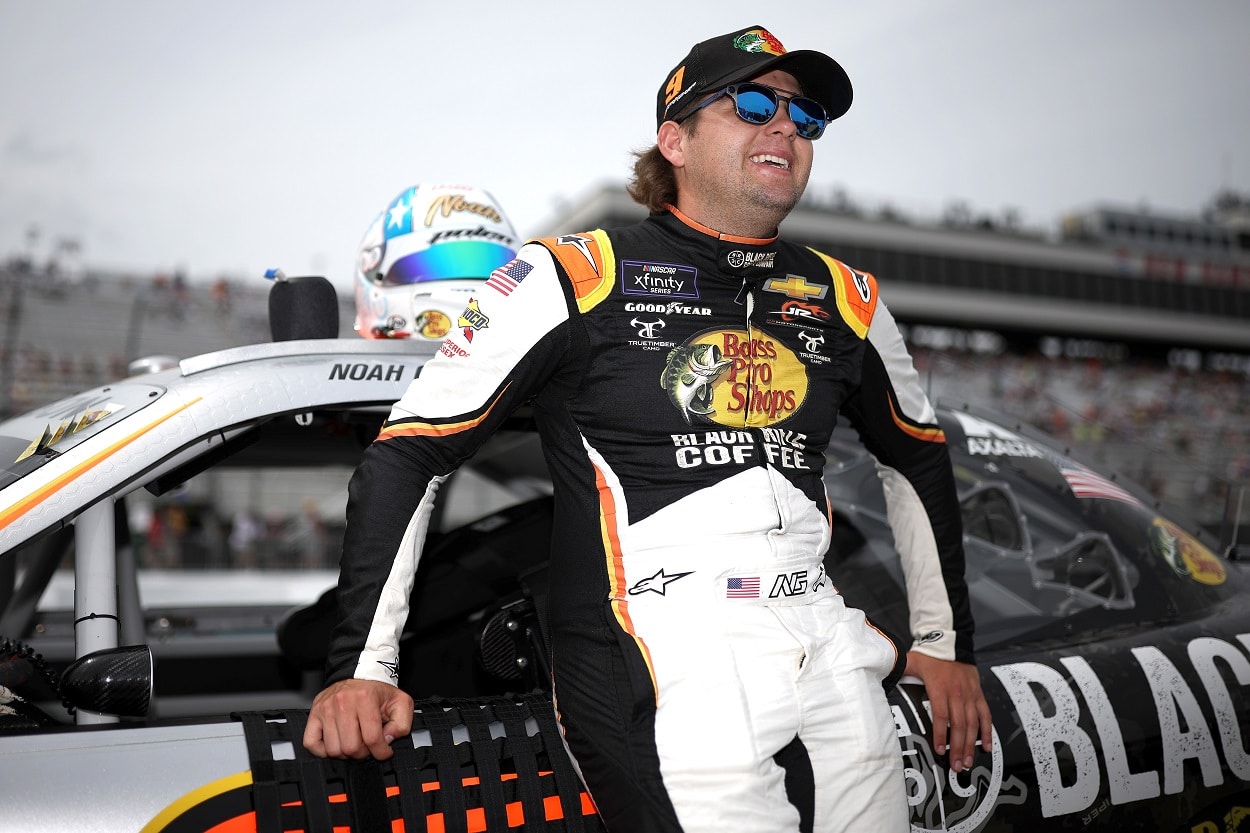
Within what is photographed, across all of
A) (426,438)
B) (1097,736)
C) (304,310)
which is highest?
(304,310)

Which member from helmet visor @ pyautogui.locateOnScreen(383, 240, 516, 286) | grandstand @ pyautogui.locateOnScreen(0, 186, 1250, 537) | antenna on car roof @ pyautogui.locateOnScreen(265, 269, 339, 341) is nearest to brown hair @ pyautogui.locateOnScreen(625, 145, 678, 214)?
helmet visor @ pyautogui.locateOnScreen(383, 240, 516, 286)

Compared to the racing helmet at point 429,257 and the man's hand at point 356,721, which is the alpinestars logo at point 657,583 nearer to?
the man's hand at point 356,721

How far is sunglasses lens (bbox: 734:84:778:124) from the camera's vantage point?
6.22ft

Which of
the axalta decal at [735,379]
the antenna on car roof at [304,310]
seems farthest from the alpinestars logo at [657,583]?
the antenna on car roof at [304,310]

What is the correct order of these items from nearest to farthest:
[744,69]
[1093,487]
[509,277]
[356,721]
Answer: [356,721], [509,277], [744,69], [1093,487]

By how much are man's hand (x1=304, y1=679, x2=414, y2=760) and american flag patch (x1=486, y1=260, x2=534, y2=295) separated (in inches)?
25.7

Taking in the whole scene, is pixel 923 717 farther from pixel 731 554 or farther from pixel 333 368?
pixel 333 368

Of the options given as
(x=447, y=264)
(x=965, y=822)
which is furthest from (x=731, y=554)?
(x=447, y=264)

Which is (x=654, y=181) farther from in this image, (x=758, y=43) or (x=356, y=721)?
(x=356, y=721)

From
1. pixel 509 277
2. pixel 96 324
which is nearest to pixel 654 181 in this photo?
pixel 509 277

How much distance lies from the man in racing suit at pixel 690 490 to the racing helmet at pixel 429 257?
75cm

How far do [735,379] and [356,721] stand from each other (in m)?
0.81

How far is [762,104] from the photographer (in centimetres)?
190

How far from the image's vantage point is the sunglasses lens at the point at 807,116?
1.95m
